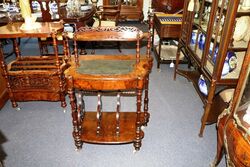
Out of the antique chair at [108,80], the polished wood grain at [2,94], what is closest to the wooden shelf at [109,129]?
the antique chair at [108,80]

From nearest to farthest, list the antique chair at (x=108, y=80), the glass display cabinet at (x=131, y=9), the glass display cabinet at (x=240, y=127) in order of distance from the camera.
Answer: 1. the glass display cabinet at (x=240, y=127)
2. the antique chair at (x=108, y=80)
3. the glass display cabinet at (x=131, y=9)

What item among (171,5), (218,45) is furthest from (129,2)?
(218,45)

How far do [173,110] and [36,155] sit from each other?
167 cm

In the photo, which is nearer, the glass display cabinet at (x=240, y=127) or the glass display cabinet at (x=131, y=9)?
the glass display cabinet at (x=240, y=127)

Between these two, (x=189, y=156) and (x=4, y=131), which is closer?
(x=189, y=156)

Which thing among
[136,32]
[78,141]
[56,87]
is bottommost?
[78,141]

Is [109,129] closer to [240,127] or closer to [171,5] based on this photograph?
[240,127]

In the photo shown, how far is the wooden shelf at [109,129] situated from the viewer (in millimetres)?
2230

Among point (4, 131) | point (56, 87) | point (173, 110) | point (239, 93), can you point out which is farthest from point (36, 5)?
point (239, 93)

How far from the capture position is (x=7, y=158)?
88.4 inches

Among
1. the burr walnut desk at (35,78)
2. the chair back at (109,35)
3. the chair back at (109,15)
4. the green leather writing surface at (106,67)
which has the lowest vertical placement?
the burr walnut desk at (35,78)

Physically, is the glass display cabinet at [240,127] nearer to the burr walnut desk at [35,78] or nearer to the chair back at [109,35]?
the chair back at [109,35]

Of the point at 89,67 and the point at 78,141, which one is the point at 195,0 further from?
the point at 78,141

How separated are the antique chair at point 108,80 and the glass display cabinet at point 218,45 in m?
0.61
